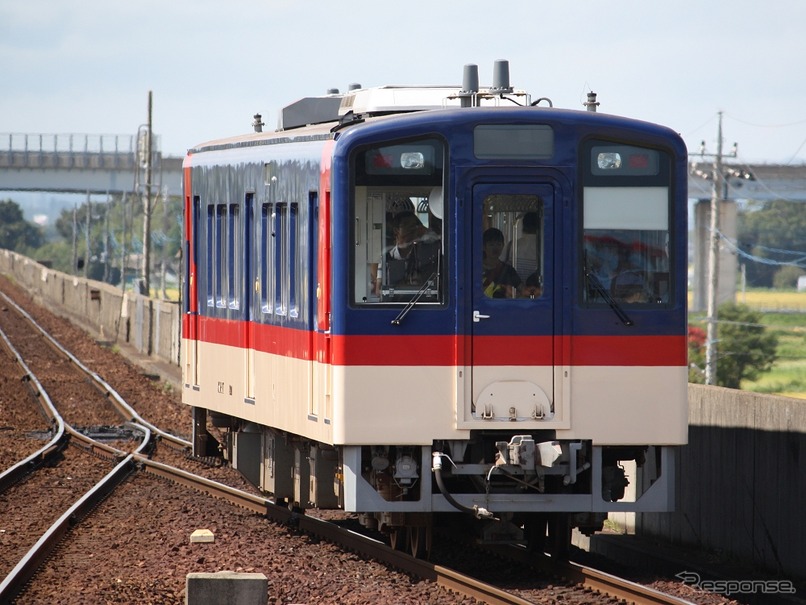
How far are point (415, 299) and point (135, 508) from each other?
537 cm

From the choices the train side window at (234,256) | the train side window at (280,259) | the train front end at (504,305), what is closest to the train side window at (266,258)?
the train side window at (280,259)

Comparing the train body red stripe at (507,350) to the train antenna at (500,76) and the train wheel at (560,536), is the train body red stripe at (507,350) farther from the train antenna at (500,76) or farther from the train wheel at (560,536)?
the train antenna at (500,76)

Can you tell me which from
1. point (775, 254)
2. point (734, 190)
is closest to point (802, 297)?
point (775, 254)

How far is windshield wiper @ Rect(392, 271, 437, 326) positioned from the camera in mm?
10109

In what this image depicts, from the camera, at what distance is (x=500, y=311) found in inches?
402

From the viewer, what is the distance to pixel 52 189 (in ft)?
277

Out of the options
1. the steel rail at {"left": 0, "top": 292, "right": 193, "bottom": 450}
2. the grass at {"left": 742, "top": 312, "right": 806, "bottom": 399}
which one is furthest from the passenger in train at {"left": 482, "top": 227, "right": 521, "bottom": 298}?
the grass at {"left": 742, "top": 312, "right": 806, "bottom": 399}

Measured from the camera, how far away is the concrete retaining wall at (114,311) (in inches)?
1368

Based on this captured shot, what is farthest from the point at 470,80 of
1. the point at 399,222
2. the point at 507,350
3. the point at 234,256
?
the point at 234,256

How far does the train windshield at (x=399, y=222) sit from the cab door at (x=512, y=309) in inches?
11.1

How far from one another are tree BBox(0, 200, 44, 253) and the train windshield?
14816 centimetres

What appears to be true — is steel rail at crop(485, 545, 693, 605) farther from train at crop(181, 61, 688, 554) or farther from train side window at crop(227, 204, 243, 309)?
train side window at crop(227, 204, 243, 309)

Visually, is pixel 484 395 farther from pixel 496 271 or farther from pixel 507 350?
pixel 496 271

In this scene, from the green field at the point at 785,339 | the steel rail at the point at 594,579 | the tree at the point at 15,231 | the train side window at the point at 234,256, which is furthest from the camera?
the tree at the point at 15,231
